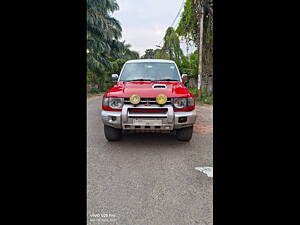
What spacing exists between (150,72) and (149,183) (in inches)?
99.1

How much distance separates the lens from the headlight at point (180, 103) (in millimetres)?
3217

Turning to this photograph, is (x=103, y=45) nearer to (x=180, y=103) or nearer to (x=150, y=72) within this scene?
(x=150, y=72)

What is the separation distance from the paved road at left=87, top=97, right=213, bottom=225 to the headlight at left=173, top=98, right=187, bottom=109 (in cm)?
75

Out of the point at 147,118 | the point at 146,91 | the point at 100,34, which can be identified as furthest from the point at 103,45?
the point at 147,118

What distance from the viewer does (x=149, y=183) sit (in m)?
2.25

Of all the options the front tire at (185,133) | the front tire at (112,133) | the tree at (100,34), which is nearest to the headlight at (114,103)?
the front tire at (112,133)

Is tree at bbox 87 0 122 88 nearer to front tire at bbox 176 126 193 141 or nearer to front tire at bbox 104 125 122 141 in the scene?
front tire at bbox 104 125 122 141

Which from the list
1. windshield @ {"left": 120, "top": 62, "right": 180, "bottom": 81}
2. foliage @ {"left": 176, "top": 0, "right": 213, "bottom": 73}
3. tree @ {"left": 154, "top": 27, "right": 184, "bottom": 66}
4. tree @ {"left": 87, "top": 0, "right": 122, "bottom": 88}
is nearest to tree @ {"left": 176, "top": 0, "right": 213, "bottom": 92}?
foliage @ {"left": 176, "top": 0, "right": 213, "bottom": 73}

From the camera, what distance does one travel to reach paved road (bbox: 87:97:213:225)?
66.3 inches
